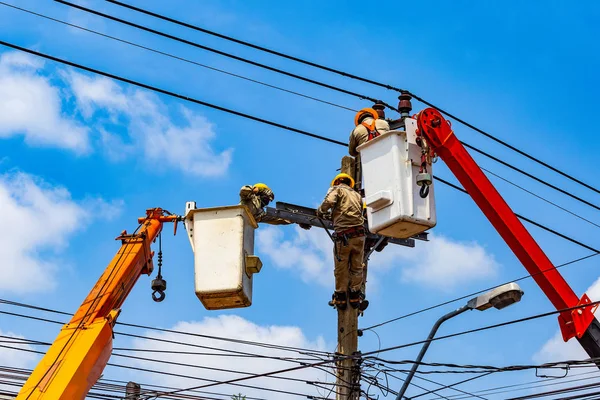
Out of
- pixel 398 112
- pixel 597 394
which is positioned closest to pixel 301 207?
pixel 398 112

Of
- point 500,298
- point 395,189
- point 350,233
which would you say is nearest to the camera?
point 395,189

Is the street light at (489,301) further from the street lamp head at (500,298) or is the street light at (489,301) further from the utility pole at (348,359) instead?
the utility pole at (348,359)

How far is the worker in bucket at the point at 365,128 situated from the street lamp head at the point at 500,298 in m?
2.59

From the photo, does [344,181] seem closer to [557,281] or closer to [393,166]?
[393,166]

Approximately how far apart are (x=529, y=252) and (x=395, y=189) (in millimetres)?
3091

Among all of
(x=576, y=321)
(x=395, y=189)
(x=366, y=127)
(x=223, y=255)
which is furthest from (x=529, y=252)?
(x=223, y=255)

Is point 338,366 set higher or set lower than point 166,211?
lower

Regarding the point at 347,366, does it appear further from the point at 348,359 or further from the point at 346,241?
the point at 346,241

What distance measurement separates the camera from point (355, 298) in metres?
11.5

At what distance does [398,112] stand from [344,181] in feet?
4.00

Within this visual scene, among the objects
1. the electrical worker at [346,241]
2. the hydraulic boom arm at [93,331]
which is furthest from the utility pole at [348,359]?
the hydraulic boom arm at [93,331]

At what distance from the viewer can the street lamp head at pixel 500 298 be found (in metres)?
10.1

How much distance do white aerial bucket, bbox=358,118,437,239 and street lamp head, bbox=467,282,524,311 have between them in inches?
38.7

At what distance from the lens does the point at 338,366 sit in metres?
11.1
